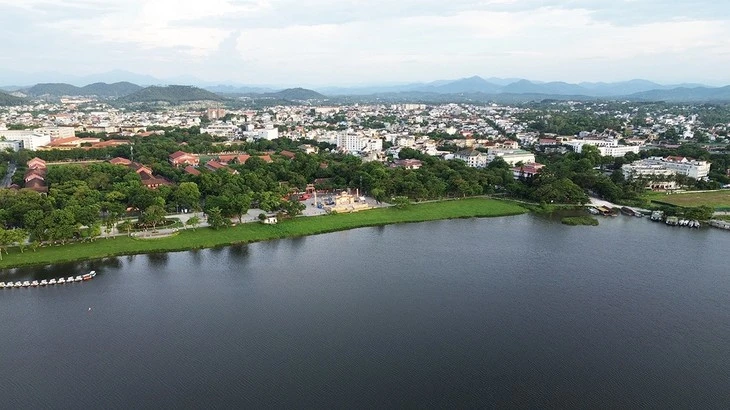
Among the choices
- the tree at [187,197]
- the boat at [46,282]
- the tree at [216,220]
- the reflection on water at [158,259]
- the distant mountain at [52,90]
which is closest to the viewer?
the boat at [46,282]

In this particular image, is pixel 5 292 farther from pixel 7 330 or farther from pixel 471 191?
pixel 471 191

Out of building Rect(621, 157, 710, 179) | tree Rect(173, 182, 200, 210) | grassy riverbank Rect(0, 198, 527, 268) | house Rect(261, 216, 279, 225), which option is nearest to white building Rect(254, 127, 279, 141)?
tree Rect(173, 182, 200, 210)

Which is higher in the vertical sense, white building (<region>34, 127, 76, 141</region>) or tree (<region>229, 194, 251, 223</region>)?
white building (<region>34, 127, 76, 141</region>)

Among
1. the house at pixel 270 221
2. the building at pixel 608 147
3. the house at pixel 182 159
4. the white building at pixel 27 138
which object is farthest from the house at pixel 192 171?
the building at pixel 608 147

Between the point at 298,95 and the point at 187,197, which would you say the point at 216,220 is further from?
the point at 298,95

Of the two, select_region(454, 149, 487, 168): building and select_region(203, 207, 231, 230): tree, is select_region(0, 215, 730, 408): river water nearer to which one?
select_region(203, 207, 231, 230): tree

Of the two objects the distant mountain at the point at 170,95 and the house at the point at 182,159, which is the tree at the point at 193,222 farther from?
the distant mountain at the point at 170,95
